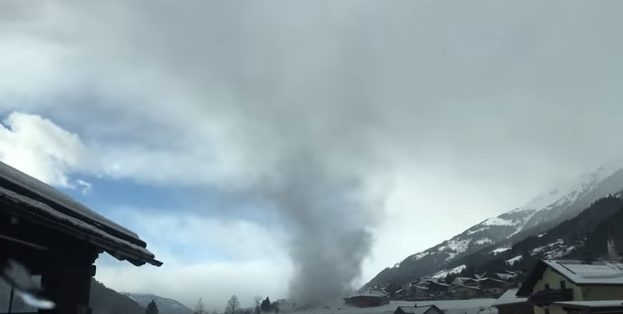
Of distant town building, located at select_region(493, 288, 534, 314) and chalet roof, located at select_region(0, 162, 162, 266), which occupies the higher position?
chalet roof, located at select_region(0, 162, 162, 266)

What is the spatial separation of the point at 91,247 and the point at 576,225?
197 meters

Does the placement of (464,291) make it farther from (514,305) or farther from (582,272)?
(582,272)

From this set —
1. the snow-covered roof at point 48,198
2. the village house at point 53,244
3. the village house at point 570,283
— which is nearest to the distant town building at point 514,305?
the village house at point 570,283

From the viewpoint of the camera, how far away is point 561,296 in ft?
132

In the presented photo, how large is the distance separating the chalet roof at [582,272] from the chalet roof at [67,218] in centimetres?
3856

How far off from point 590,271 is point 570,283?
2.95 m

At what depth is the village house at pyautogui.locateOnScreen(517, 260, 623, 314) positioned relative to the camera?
3909 cm

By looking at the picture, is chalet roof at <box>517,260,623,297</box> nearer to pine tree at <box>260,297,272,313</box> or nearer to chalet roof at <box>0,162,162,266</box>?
chalet roof at <box>0,162,162,266</box>

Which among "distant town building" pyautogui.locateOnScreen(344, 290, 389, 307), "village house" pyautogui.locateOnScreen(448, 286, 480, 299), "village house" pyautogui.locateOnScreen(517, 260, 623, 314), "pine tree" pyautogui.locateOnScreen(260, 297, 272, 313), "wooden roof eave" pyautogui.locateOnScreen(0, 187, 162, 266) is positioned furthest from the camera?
"pine tree" pyautogui.locateOnScreen(260, 297, 272, 313)

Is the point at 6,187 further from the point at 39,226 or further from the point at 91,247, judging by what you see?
the point at 91,247

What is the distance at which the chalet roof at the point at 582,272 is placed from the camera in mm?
39469

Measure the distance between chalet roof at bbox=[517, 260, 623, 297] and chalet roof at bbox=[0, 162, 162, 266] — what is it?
127ft

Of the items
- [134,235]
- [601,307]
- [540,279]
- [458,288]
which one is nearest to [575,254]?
[458,288]

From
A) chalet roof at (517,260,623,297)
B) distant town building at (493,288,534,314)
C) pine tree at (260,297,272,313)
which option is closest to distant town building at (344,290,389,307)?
pine tree at (260,297,272,313)
